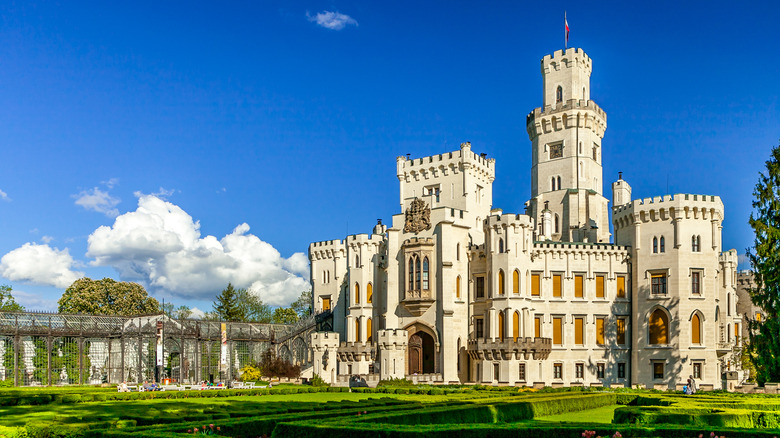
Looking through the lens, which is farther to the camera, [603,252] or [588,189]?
[588,189]

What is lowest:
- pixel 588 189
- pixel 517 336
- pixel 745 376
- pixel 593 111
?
pixel 745 376

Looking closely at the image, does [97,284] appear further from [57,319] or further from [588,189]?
[588,189]

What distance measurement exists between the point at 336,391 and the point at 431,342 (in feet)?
41.3

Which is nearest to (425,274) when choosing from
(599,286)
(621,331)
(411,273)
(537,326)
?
(411,273)

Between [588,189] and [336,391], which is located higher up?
[588,189]

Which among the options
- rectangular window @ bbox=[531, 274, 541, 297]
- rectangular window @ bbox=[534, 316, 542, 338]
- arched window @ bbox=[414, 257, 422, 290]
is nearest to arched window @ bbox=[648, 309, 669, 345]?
rectangular window @ bbox=[534, 316, 542, 338]

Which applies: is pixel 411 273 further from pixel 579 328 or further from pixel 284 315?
pixel 284 315

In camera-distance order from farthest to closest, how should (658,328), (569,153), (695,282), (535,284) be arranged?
1. (569,153)
2. (535,284)
3. (658,328)
4. (695,282)

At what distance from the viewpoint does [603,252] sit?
201ft

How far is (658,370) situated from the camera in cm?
5844

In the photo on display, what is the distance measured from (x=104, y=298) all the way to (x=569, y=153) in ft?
183

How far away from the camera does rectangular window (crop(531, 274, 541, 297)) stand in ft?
199

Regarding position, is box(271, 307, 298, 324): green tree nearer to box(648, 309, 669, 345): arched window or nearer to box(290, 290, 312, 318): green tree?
box(290, 290, 312, 318): green tree

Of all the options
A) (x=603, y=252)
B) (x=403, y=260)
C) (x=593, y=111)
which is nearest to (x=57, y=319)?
(x=403, y=260)
